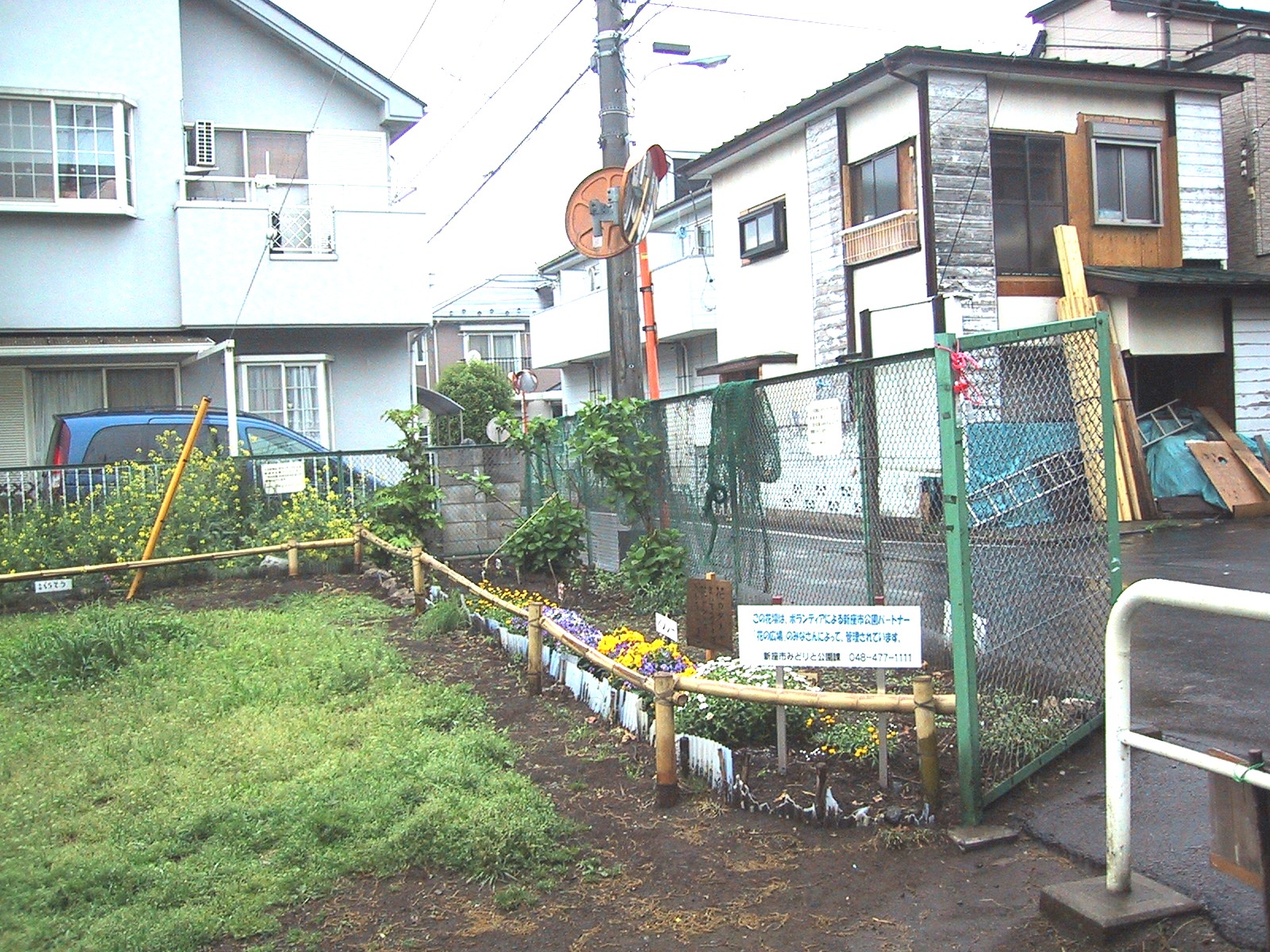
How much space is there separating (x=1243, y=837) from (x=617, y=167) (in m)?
7.95

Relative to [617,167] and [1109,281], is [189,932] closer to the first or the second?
[617,167]

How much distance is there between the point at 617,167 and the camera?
973cm

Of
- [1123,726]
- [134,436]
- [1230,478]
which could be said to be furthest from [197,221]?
[1123,726]

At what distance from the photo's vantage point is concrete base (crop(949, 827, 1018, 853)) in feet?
13.5

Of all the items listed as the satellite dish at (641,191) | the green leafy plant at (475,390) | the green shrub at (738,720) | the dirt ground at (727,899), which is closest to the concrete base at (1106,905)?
the dirt ground at (727,899)

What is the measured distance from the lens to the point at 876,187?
16.9 meters

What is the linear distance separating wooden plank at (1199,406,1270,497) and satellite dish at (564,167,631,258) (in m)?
10.8

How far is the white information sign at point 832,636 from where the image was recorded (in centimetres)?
448

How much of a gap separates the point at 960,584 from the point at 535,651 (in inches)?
123

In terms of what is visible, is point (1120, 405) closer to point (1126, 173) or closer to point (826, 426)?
point (1126, 173)

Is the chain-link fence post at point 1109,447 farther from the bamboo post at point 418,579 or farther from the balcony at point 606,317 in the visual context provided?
the balcony at point 606,317

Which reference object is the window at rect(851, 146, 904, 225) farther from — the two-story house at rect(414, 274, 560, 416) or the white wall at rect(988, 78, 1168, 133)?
the two-story house at rect(414, 274, 560, 416)

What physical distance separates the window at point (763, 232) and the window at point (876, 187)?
6.53ft

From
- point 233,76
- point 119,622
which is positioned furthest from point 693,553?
point 233,76
